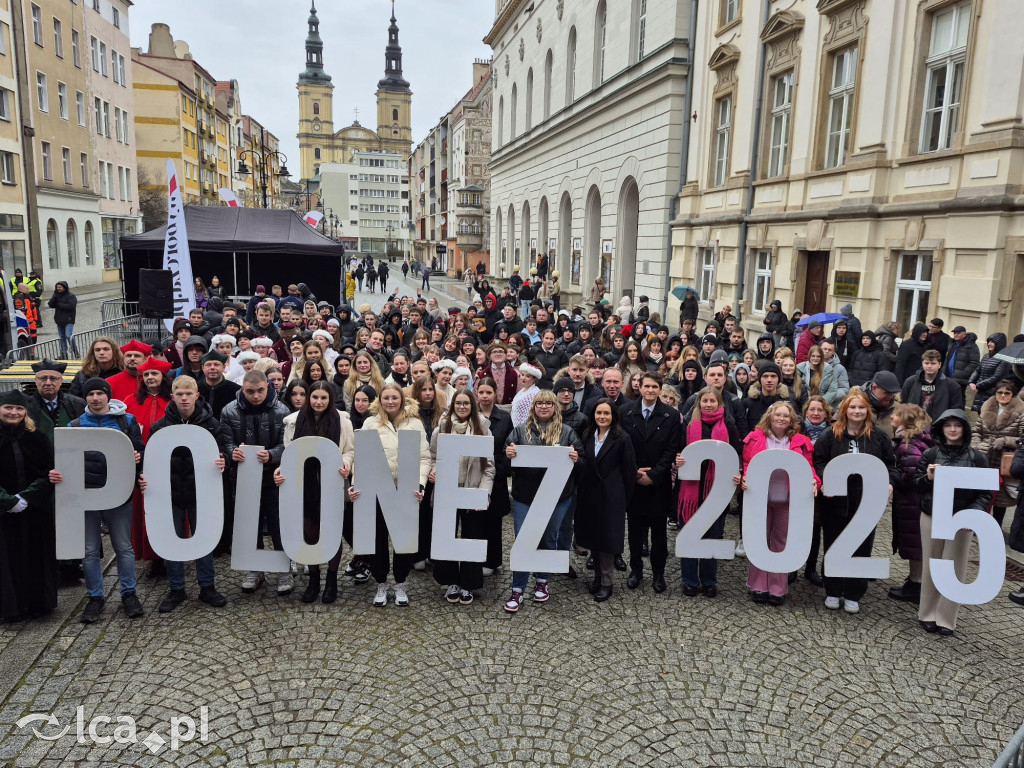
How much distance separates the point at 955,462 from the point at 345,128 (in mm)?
166477

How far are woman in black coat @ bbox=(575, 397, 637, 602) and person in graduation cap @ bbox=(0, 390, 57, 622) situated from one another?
416 cm

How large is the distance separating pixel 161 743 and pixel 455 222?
66.1m

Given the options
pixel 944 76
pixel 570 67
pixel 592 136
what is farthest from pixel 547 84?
pixel 944 76

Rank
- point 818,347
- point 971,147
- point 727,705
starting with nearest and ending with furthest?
point 727,705, point 818,347, point 971,147

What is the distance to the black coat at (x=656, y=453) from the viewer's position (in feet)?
19.9

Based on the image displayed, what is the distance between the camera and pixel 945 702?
4.66m

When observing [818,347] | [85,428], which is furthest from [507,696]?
[818,347]

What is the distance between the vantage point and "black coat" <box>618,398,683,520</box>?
6070mm

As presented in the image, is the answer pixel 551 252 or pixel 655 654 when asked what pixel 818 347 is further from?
pixel 551 252

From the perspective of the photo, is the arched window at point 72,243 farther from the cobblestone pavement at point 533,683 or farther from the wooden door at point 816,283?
the cobblestone pavement at point 533,683

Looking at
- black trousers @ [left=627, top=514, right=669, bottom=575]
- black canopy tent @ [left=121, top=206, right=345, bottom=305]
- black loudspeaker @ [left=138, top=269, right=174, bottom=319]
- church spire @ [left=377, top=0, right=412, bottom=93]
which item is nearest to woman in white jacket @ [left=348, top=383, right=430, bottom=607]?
black trousers @ [left=627, top=514, right=669, bottom=575]

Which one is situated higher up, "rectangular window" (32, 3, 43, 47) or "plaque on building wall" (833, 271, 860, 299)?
"rectangular window" (32, 3, 43, 47)

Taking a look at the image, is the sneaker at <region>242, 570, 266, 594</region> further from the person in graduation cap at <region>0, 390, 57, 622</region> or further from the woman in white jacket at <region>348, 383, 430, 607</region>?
the person in graduation cap at <region>0, 390, 57, 622</region>

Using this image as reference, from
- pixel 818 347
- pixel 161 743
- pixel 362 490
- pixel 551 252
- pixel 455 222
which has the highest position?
pixel 455 222
